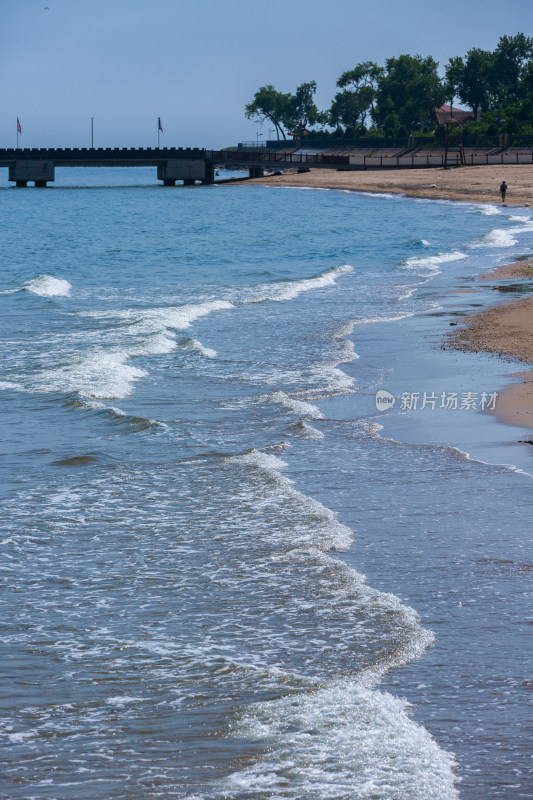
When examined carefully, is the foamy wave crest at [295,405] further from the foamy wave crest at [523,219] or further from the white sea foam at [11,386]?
the foamy wave crest at [523,219]

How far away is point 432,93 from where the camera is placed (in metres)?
158

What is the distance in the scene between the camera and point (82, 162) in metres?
108

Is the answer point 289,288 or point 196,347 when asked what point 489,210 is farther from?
point 196,347

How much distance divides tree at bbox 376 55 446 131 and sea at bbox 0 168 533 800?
143300mm

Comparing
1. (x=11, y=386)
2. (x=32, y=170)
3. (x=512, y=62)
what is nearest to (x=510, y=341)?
(x=11, y=386)

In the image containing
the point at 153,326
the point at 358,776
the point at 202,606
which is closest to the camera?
the point at 358,776

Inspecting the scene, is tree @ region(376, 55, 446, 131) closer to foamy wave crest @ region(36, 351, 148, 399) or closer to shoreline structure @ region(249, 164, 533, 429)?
shoreline structure @ region(249, 164, 533, 429)

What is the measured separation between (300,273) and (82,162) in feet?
261

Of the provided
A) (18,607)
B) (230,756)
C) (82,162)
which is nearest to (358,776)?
(230,756)

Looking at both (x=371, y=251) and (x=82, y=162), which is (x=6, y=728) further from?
(x=82, y=162)

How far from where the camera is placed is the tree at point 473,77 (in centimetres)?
14600

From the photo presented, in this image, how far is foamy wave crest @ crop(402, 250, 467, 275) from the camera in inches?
1298

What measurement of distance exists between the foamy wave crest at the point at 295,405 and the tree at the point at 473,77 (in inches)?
5584

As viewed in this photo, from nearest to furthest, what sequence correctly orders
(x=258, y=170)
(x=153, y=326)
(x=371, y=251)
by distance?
1. (x=153, y=326)
2. (x=371, y=251)
3. (x=258, y=170)
